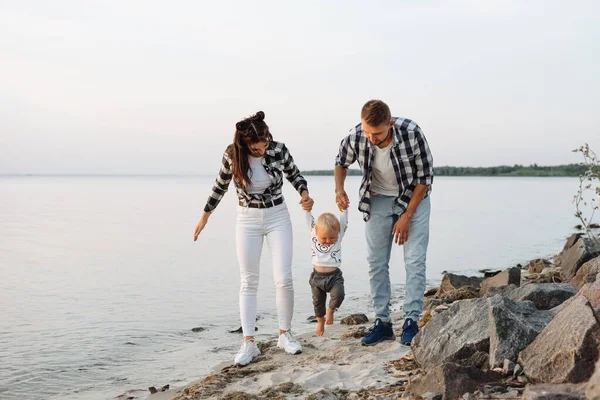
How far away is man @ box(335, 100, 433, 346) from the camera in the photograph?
4.97 metres

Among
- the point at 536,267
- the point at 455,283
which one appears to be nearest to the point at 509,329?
the point at 455,283

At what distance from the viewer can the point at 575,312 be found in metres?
3.60

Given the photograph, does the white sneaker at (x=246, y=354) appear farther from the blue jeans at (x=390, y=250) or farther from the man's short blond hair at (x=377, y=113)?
the man's short blond hair at (x=377, y=113)

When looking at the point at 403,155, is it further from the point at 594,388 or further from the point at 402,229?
the point at 594,388

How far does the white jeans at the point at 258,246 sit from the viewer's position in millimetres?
5215

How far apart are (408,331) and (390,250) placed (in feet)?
2.29

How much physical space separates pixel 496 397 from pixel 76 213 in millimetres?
27608

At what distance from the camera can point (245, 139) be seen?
500cm

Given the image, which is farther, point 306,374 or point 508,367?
point 306,374

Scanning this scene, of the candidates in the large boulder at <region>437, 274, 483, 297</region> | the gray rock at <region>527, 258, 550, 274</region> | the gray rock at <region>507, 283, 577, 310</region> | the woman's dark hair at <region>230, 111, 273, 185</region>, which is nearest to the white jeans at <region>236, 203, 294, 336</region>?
the woman's dark hair at <region>230, 111, 273, 185</region>

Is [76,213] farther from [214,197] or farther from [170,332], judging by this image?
[214,197]

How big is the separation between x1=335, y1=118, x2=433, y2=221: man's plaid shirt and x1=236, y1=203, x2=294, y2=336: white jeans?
28.8 inches

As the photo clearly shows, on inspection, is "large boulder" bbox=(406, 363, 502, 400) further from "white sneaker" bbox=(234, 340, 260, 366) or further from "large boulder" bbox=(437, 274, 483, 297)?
"large boulder" bbox=(437, 274, 483, 297)

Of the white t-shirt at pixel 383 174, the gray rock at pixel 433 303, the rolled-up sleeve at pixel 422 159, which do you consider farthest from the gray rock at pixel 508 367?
the gray rock at pixel 433 303
